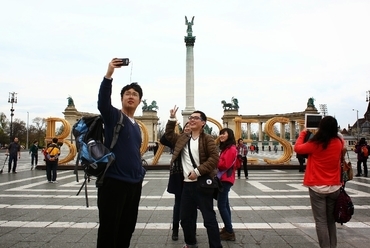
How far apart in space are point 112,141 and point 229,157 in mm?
2754

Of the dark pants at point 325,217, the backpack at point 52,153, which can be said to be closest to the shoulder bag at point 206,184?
the dark pants at point 325,217

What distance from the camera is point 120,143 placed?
10.4 feet

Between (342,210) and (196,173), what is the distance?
6.25ft

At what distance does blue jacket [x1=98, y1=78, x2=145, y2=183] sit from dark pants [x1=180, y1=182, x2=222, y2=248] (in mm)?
1193

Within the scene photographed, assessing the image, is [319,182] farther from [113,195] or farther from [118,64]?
[118,64]

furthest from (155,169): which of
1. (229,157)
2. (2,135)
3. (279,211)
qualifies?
(2,135)

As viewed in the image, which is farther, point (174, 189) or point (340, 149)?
point (174, 189)

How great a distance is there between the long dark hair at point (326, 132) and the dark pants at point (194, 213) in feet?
5.22

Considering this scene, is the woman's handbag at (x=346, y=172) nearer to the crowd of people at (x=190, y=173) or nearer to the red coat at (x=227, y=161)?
the crowd of people at (x=190, y=173)

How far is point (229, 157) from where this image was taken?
17.6 ft

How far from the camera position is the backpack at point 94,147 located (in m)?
2.91

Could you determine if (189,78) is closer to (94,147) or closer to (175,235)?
(175,235)

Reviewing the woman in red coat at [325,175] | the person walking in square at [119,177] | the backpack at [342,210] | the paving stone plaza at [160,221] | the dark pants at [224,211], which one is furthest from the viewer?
the dark pants at [224,211]

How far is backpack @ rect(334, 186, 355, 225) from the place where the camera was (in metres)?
3.94
